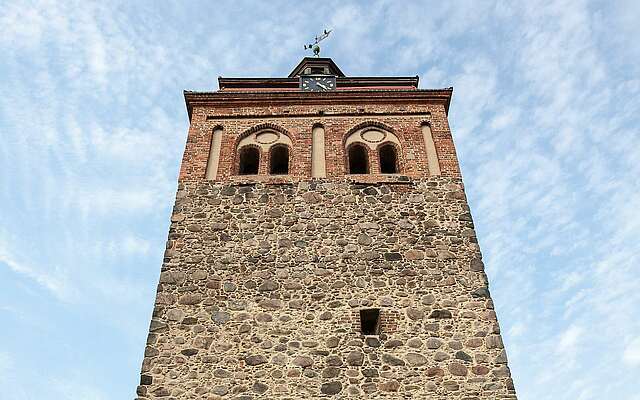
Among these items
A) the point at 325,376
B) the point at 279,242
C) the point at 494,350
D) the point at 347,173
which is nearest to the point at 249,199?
the point at 279,242

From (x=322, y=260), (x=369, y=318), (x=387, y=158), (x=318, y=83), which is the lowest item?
(x=369, y=318)

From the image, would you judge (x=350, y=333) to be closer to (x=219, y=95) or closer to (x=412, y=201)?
(x=412, y=201)

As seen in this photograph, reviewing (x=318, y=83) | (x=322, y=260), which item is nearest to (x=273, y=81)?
(x=318, y=83)

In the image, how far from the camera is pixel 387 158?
12.5 m

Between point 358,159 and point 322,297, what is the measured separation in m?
4.03

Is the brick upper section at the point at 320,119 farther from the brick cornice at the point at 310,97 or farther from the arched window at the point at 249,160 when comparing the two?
the arched window at the point at 249,160

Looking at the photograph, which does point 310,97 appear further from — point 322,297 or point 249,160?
point 322,297

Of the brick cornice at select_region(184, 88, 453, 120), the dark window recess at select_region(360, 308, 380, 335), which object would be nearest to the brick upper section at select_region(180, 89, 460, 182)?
the brick cornice at select_region(184, 88, 453, 120)

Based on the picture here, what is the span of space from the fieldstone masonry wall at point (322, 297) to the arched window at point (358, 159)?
124 centimetres

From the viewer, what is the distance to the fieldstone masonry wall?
27.9 feet

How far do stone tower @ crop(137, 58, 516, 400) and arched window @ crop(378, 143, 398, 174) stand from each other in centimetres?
3

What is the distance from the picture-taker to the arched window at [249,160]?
12398 millimetres

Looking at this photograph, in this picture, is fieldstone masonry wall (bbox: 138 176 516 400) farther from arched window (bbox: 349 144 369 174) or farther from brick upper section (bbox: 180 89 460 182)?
arched window (bbox: 349 144 369 174)

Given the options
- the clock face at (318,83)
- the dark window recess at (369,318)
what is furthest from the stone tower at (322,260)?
the clock face at (318,83)
